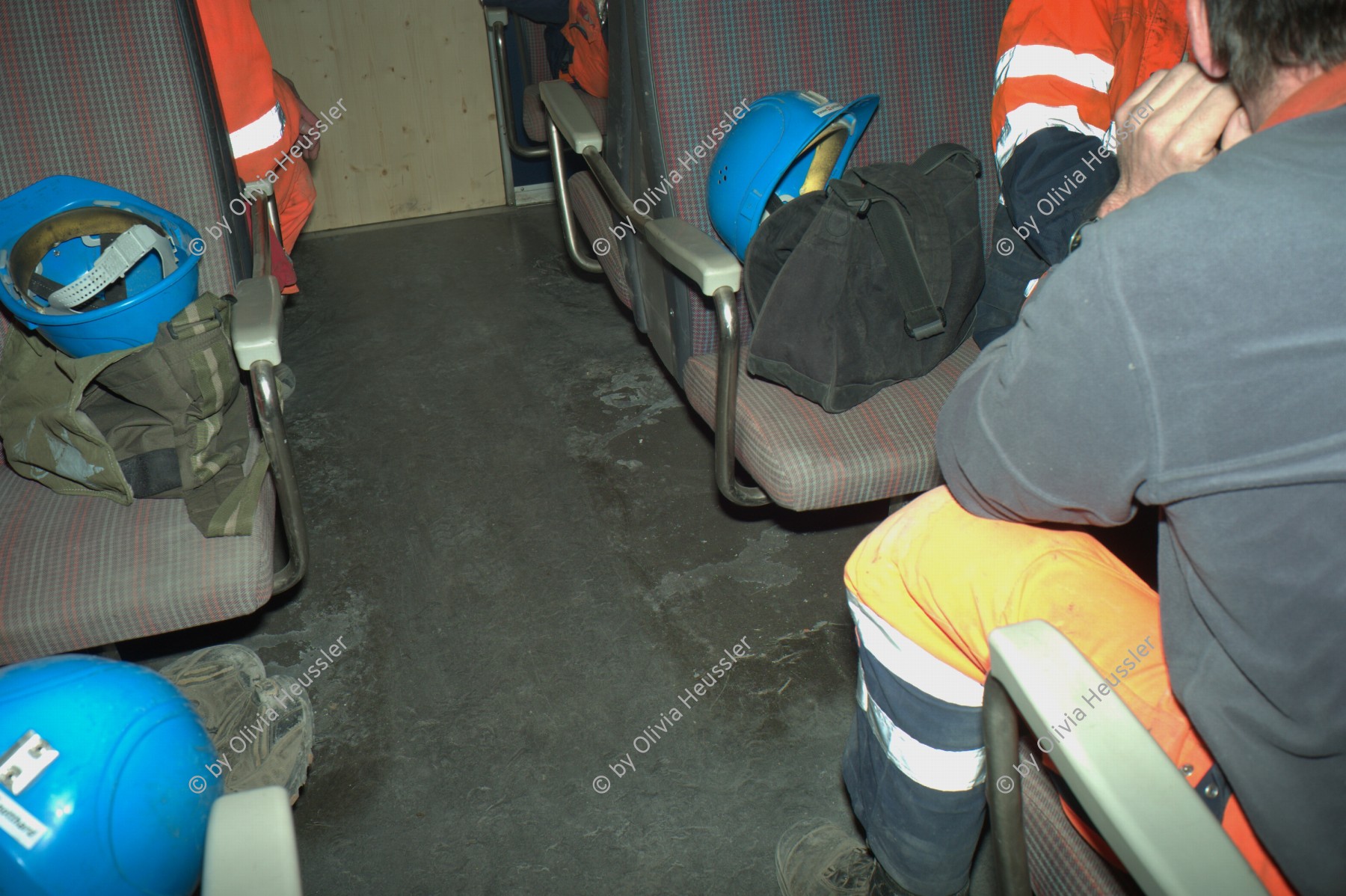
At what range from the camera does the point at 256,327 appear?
1.20m

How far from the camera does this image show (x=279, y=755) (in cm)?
144

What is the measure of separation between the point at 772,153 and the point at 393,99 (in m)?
2.35

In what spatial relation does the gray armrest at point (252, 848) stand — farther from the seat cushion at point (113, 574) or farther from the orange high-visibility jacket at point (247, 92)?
the orange high-visibility jacket at point (247, 92)

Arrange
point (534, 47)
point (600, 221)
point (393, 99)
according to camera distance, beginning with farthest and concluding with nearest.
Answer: point (393, 99) < point (534, 47) < point (600, 221)

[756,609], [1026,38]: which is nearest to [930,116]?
[1026,38]

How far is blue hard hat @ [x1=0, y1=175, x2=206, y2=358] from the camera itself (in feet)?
4.10

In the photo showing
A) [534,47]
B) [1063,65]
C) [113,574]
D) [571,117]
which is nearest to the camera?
[113,574]

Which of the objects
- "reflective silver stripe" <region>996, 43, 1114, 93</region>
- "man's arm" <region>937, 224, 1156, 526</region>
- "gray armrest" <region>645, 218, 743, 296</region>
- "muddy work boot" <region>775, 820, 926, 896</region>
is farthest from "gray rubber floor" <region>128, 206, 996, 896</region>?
"reflective silver stripe" <region>996, 43, 1114, 93</region>

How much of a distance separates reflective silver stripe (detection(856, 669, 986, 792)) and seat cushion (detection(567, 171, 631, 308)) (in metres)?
1.20

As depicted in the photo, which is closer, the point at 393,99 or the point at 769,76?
the point at 769,76

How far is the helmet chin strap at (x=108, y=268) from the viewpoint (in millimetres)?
1277

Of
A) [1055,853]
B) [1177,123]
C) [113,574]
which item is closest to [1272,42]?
[1177,123]

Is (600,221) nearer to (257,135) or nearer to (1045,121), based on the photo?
(257,135)

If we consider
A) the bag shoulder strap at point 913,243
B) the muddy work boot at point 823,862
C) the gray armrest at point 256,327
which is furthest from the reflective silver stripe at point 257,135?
the muddy work boot at point 823,862
